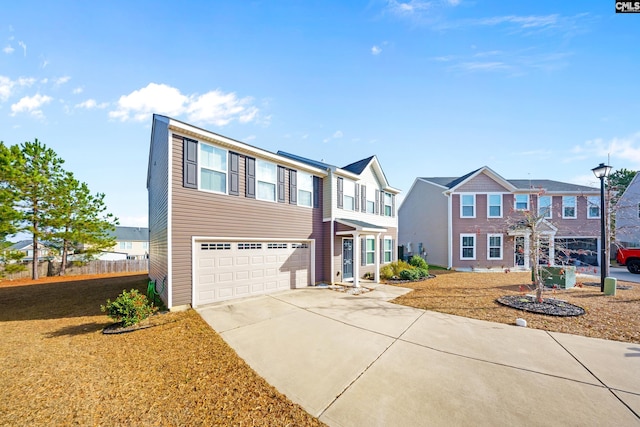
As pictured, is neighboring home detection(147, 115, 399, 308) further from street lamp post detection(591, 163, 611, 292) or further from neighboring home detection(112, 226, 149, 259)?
neighboring home detection(112, 226, 149, 259)

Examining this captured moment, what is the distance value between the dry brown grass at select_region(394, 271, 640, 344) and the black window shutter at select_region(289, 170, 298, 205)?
5.84 metres

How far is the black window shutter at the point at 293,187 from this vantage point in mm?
10820

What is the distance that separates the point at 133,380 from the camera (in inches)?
156

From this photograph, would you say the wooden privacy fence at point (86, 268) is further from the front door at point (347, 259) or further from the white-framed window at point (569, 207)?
the white-framed window at point (569, 207)

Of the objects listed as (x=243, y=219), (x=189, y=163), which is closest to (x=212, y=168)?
(x=189, y=163)

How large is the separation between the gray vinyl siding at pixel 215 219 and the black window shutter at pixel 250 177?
15 centimetres

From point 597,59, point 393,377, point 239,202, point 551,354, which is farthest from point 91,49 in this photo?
point 597,59

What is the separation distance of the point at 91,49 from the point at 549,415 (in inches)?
525

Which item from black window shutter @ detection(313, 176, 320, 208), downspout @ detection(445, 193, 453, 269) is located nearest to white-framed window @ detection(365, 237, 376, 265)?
black window shutter @ detection(313, 176, 320, 208)

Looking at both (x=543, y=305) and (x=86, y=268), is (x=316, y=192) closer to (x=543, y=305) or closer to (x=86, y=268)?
(x=543, y=305)

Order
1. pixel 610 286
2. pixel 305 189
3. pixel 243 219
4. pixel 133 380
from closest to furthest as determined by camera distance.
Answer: pixel 133 380 → pixel 243 219 → pixel 610 286 → pixel 305 189

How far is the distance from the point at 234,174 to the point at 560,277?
47.2 ft

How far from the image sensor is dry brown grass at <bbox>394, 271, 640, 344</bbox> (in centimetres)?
597

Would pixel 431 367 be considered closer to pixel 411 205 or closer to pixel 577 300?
pixel 577 300
